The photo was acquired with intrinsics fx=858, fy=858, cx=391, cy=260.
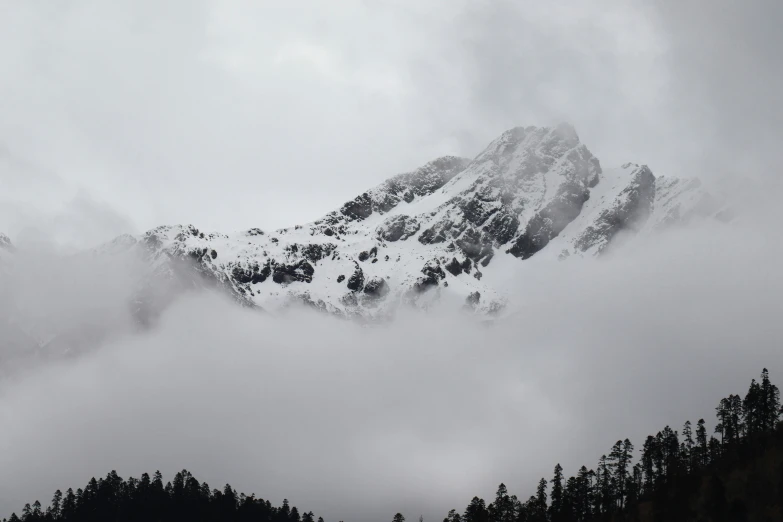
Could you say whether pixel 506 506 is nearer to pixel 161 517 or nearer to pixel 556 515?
pixel 556 515

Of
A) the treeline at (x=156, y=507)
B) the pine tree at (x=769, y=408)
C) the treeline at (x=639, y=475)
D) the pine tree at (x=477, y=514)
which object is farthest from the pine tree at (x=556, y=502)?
the treeline at (x=156, y=507)

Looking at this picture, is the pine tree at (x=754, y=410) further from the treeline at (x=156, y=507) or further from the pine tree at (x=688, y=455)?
the treeline at (x=156, y=507)

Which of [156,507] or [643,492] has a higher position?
[643,492]

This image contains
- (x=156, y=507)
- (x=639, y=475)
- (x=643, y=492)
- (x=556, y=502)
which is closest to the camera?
(x=643, y=492)

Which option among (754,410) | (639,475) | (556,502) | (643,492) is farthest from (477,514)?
(754,410)

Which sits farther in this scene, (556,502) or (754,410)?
(754,410)

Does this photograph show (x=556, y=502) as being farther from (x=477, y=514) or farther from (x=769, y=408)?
(x=769, y=408)

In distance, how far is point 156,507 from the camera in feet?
539

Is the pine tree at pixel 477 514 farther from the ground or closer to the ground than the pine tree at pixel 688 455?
closer to the ground

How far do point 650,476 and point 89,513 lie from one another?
344 feet

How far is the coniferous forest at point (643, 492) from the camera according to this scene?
10350cm

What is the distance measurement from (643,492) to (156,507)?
90.7m

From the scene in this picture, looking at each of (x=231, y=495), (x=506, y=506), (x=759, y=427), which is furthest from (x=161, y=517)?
(x=759, y=427)

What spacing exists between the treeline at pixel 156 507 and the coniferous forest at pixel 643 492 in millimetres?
194
